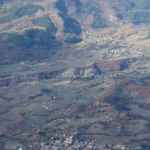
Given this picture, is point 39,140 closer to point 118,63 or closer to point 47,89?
point 47,89

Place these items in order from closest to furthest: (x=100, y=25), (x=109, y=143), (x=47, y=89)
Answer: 1. (x=109, y=143)
2. (x=47, y=89)
3. (x=100, y=25)

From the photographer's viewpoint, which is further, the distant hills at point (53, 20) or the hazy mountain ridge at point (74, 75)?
the distant hills at point (53, 20)

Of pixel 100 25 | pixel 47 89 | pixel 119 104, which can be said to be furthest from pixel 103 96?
pixel 100 25

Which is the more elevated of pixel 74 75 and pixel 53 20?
pixel 74 75

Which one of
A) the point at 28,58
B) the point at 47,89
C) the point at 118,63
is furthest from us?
the point at 28,58

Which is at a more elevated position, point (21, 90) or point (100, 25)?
point (21, 90)

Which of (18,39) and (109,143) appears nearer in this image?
(109,143)

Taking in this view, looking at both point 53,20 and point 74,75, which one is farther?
point 53,20

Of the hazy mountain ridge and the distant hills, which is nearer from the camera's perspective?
the hazy mountain ridge

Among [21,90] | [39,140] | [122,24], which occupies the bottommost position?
[122,24]
